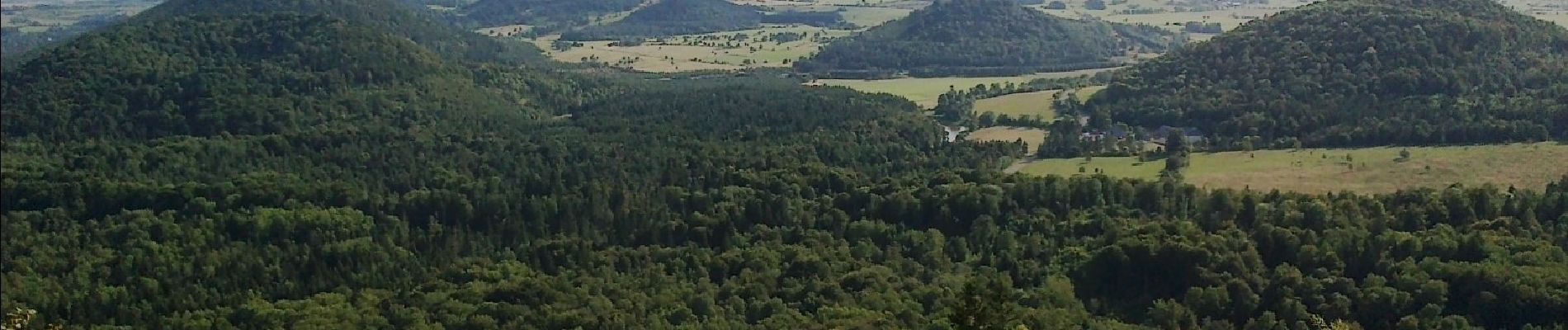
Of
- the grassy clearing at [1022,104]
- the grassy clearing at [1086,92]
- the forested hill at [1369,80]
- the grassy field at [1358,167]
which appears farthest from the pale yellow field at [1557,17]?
the grassy clearing at [1022,104]

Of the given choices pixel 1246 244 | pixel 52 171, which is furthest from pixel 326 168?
pixel 1246 244

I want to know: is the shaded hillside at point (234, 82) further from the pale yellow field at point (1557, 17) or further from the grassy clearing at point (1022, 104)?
the pale yellow field at point (1557, 17)

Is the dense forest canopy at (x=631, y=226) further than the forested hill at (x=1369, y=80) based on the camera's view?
No

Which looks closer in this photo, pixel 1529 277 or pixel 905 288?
pixel 1529 277

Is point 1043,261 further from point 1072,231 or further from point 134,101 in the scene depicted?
point 134,101

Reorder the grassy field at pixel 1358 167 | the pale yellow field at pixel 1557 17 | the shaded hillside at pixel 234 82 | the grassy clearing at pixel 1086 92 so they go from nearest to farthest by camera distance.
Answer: the grassy field at pixel 1358 167 → the shaded hillside at pixel 234 82 → the grassy clearing at pixel 1086 92 → the pale yellow field at pixel 1557 17

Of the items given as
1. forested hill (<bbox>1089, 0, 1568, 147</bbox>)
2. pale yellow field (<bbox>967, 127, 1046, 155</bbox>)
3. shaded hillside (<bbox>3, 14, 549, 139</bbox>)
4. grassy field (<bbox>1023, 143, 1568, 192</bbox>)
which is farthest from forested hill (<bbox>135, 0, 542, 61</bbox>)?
grassy field (<bbox>1023, 143, 1568, 192</bbox>)
